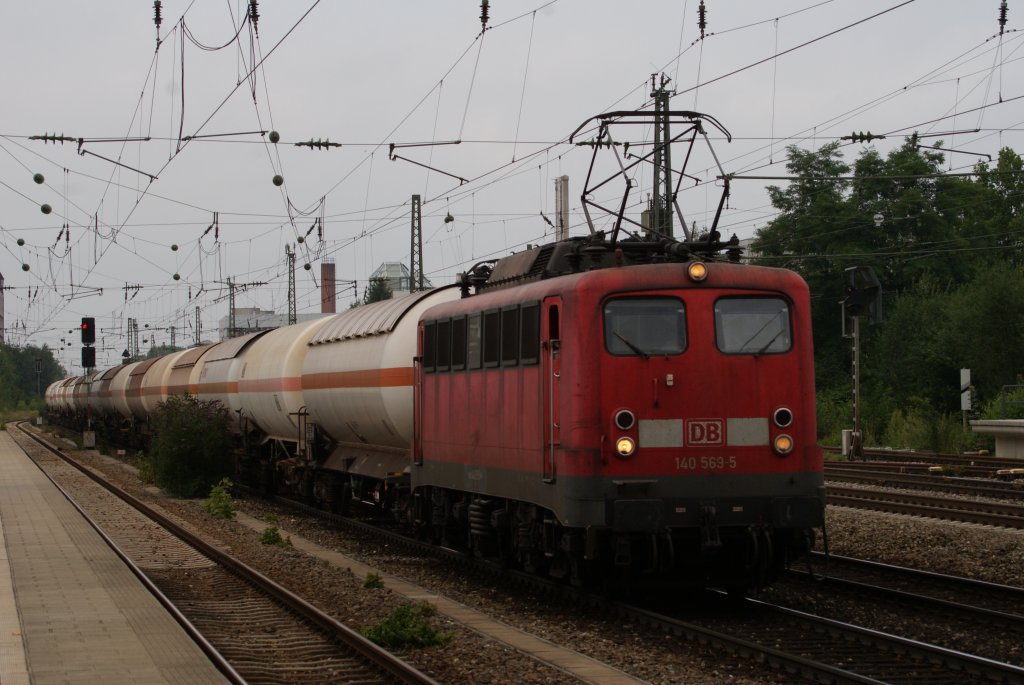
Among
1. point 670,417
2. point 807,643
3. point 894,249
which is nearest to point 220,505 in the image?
point 670,417

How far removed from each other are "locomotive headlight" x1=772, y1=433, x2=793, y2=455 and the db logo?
52 cm

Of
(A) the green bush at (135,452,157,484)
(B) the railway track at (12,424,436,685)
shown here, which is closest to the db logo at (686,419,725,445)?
(B) the railway track at (12,424,436,685)

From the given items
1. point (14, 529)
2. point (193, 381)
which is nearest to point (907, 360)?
point (193, 381)

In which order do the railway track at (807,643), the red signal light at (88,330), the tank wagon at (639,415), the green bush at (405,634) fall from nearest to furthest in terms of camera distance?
the railway track at (807,643) < the green bush at (405,634) < the tank wagon at (639,415) < the red signal light at (88,330)

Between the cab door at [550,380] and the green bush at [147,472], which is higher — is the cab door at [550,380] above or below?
above

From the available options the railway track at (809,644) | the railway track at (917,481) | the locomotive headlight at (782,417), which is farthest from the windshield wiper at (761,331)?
the railway track at (917,481)

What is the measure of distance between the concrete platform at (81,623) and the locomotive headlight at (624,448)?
4082 mm

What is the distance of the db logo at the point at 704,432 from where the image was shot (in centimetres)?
1212

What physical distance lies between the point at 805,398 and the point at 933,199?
163 feet

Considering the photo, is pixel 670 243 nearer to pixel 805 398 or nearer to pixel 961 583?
pixel 805 398

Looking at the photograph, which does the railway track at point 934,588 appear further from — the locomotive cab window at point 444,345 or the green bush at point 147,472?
the green bush at point 147,472

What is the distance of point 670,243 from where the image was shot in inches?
523

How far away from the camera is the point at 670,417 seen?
1210 cm

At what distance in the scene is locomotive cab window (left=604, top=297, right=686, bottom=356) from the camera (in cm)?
1219
